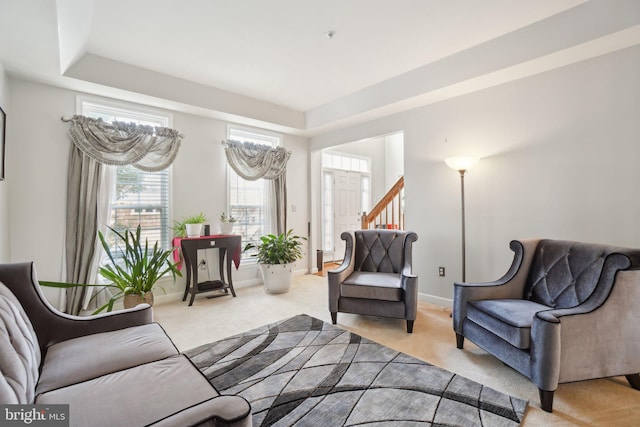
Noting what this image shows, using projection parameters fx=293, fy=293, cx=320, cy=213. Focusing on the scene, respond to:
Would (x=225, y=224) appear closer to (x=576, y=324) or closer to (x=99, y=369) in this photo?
(x=99, y=369)

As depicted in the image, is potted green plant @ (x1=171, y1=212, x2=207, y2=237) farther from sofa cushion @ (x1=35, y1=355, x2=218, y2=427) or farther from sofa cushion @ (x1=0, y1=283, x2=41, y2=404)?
sofa cushion @ (x1=35, y1=355, x2=218, y2=427)

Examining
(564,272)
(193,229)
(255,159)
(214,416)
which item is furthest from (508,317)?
(255,159)

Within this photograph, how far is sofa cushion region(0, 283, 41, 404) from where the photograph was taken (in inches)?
37.5

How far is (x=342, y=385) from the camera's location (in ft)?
6.26

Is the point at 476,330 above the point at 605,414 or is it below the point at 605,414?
above

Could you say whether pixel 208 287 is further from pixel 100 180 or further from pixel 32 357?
pixel 32 357

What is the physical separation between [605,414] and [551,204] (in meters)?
1.71

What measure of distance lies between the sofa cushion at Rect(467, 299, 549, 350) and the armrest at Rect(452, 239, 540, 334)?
0.06 m

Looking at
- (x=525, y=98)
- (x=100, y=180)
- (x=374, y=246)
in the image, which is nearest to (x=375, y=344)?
(x=374, y=246)

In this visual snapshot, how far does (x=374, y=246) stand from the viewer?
134 inches

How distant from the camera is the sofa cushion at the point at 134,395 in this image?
3.19 ft

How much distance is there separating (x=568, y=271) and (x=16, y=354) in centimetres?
309

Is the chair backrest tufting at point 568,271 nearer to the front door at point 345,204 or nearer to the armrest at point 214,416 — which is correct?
the armrest at point 214,416

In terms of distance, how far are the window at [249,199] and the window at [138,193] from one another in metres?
0.90
